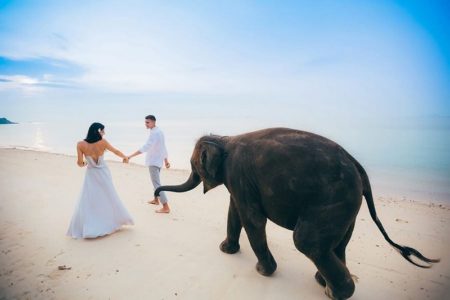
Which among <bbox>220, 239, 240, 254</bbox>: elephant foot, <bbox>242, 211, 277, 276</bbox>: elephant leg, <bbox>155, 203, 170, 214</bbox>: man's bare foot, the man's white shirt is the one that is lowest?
<bbox>155, 203, 170, 214</bbox>: man's bare foot

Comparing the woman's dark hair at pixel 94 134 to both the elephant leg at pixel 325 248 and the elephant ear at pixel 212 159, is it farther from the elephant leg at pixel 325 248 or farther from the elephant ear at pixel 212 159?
the elephant leg at pixel 325 248

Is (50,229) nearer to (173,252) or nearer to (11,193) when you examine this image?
(173,252)

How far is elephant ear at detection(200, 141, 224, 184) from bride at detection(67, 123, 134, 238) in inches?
82.5

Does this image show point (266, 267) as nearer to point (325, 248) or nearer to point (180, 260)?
point (325, 248)

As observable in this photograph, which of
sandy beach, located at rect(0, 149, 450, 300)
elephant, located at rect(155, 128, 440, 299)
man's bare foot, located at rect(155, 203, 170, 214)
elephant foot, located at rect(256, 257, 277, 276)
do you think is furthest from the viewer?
man's bare foot, located at rect(155, 203, 170, 214)

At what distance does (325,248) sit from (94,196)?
3.91 m

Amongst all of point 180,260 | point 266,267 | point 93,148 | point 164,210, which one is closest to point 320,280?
point 266,267

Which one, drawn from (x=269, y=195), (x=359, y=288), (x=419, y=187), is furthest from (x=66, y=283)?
(x=419, y=187)

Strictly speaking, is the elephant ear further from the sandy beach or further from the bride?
the bride

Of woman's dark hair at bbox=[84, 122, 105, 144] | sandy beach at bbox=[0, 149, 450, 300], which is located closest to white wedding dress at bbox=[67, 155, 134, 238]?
sandy beach at bbox=[0, 149, 450, 300]

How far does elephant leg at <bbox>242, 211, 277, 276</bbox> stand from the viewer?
11.8ft

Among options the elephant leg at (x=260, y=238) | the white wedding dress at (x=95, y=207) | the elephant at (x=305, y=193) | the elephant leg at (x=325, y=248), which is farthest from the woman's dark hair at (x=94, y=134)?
the elephant leg at (x=325, y=248)

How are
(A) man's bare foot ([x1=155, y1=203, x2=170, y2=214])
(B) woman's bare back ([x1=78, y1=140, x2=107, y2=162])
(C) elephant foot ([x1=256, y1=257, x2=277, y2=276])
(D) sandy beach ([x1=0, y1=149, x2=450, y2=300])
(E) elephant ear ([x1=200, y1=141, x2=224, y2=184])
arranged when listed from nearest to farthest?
(D) sandy beach ([x1=0, y1=149, x2=450, y2=300]) → (C) elephant foot ([x1=256, y1=257, x2=277, y2=276]) → (E) elephant ear ([x1=200, y1=141, x2=224, y2=184]) → (B) woman's bare back ([x1=78, y1=140, x2=107, y2=162]) → (A) man's bare foot ([x1=155, y1=203, x2=170, y2=214])

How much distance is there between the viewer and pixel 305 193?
118 inches
